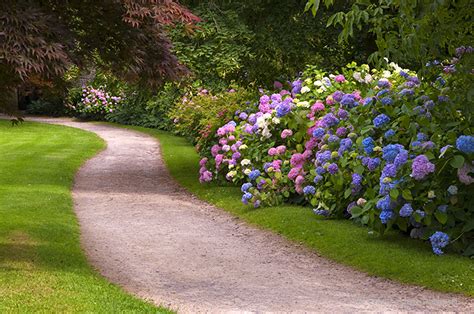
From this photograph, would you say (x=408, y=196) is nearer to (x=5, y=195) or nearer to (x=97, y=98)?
(x=5, y=195)

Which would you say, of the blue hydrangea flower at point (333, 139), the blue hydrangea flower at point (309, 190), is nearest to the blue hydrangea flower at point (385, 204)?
the blue hydrangea flower at point (333, 139)

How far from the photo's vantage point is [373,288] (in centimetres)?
764

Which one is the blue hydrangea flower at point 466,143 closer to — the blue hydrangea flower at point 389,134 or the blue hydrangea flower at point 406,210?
the blue hydrangea flower at point 406,210

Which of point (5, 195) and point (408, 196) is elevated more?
point (408, 196)

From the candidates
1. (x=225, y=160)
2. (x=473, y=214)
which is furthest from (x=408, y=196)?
(x=225, y=160)

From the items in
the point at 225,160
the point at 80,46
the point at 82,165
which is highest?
the point at 80,46

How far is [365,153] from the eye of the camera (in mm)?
10102

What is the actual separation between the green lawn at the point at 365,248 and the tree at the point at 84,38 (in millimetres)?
2775

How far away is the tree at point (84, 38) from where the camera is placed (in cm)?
712

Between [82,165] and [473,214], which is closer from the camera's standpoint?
[473,214]

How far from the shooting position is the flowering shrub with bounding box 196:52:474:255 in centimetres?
858

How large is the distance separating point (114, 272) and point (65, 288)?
47.3 inches

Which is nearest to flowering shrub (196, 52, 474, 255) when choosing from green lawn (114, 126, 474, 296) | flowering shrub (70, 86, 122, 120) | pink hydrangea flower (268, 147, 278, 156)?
pink hydrangea flower (268, 147, 278, 156)

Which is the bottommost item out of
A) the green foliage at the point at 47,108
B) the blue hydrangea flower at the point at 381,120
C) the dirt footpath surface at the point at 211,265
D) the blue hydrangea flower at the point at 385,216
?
the green foliage at the point at 47,108
